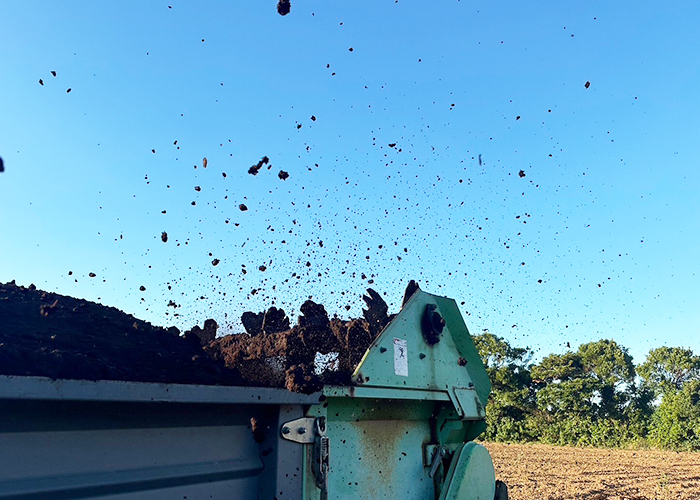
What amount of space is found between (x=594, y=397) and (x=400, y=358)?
29.9 m

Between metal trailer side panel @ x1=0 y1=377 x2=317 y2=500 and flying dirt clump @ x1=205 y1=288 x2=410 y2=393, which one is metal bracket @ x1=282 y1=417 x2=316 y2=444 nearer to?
metal trailer side panel @ x1=0 y1=377 x2=317 y2=500

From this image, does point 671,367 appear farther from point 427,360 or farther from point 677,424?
point 427,360

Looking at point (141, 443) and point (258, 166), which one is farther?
point (258, 166)

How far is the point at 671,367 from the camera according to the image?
34.7 m

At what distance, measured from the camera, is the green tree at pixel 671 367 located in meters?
34.1

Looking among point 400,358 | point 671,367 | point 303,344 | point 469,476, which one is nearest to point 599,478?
point 469,476

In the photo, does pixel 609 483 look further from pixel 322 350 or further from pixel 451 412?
pixel 322 350

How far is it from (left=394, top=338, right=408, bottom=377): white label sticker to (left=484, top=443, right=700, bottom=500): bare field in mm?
7895

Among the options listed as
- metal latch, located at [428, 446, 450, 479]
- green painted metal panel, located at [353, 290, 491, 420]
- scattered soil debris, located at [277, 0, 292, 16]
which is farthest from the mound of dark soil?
scattered soil debris, located at [277, 0, 292, 16]

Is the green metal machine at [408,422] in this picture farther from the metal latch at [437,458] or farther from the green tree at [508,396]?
the green tree at [508,396]

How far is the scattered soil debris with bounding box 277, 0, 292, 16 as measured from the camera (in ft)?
12.1

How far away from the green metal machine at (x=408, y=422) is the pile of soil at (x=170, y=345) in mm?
138

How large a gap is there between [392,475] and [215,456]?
1173 millimetres

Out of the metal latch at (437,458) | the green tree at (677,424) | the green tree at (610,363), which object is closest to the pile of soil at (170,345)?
the metal latch at (437,458)
